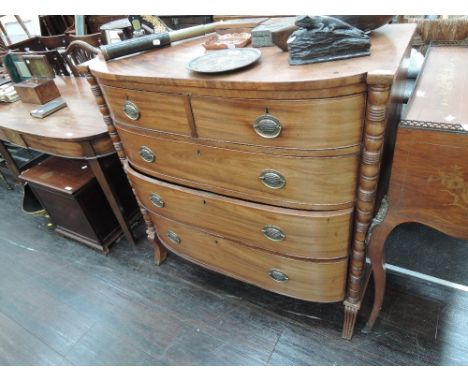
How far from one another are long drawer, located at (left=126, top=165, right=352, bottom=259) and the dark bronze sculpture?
1.35 feet

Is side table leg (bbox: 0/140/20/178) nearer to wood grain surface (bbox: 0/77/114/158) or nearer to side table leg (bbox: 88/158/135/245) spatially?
wood grain surface (bbox: 0/77/114/158)

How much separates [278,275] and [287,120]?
618 mm

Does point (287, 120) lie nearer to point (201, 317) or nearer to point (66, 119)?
point (201, 317)

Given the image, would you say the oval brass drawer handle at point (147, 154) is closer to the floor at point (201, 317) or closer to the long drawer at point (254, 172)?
the long drawer at point (254, 172)

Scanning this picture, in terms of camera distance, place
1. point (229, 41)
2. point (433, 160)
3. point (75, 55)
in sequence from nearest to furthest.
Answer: point (433, 160), point (229, 41), point (75, 55)

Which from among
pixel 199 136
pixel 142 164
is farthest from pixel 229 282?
pixel 199 136

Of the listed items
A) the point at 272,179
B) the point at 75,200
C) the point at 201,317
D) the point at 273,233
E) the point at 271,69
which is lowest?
the point at 201,317

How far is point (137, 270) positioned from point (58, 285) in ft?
1.32

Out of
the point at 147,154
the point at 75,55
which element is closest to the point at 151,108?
the point at 147,154

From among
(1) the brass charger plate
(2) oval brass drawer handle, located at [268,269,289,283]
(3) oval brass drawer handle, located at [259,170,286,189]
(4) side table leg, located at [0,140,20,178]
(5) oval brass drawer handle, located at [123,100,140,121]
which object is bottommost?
(2) oval brass drawer handle, located at [268,269,289,283]

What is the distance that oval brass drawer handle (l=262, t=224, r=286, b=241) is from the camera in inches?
40.3

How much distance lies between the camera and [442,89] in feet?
2.88

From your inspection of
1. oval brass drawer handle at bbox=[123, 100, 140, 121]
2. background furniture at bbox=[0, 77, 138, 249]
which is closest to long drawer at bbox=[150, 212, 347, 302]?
background furniture at bbox=[0, 77, 138, 249]

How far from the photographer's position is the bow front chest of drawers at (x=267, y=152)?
75 centimetres
